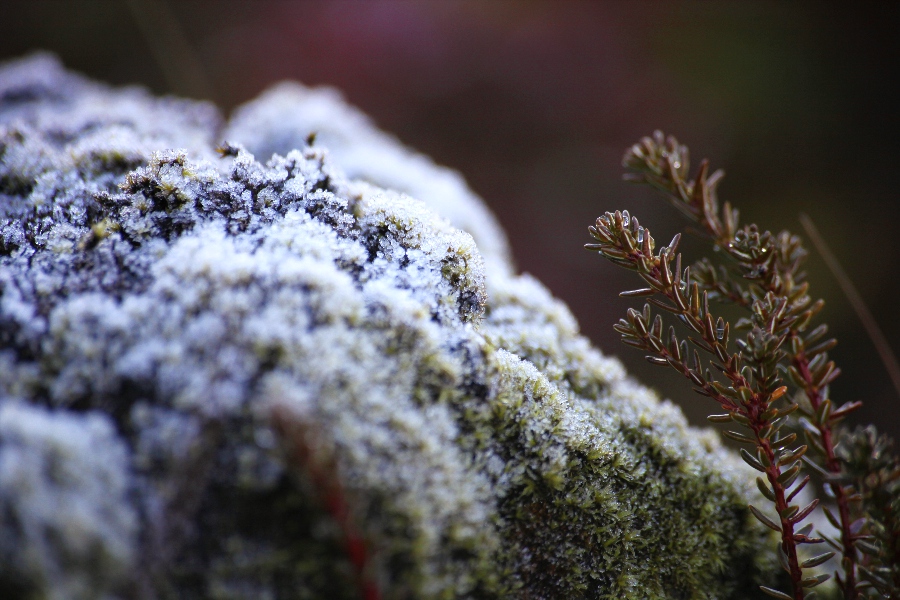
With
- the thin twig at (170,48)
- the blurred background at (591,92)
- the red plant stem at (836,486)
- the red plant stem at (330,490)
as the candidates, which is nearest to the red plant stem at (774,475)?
the red plant stem at (836,486)

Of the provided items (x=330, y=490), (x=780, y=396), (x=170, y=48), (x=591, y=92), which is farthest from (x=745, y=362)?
(x=170, y=48)

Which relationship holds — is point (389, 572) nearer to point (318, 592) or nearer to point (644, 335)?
point (318, 592)

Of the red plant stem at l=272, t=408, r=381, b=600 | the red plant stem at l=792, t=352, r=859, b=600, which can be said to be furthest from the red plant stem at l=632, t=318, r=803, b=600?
the red plant stem at l=272, t=408, r=381, b=600

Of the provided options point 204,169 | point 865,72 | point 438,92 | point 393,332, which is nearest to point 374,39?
point 438,92

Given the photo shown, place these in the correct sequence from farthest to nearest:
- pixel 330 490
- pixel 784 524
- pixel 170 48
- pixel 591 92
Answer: pixel 591 92 → pixel 170 48 → pixel 784 524 → pixel 330 490

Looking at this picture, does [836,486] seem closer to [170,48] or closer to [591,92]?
[591,92]

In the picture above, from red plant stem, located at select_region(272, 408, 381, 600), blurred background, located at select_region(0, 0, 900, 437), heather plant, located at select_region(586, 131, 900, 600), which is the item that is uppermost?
blurred background, located at select_region(0, 0, 900, 437)

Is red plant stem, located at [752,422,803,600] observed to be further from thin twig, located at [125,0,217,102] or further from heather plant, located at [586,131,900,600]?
thin twig, located at [125,0,217,102]
